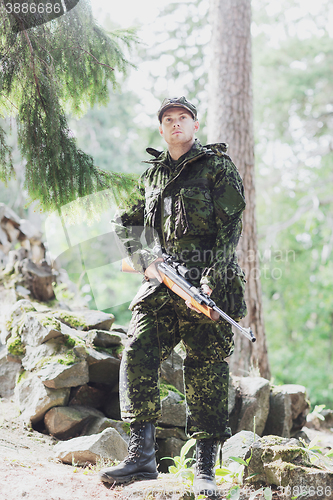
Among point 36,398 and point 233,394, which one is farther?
point 233,394

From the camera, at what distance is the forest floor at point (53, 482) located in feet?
8.20

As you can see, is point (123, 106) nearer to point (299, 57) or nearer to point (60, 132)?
point (299, 57)

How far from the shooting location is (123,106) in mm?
18016

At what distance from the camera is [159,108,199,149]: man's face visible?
119 inches

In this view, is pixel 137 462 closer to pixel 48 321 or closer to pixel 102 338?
pixel 102 338

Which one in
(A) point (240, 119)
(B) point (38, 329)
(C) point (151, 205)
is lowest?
(B) point (38, 329)

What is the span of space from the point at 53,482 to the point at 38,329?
1.93m

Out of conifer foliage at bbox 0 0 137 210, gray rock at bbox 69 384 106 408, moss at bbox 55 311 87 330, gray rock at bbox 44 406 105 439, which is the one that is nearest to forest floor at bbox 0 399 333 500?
gray rock at bbox 44 406 105 439

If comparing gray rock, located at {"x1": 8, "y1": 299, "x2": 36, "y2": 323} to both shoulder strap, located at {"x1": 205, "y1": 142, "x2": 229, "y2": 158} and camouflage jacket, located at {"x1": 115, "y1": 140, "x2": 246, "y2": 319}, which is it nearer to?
camouflage jacket, located at {"x1": 115, "y1": 140, "x2": 246, "y2": 319}

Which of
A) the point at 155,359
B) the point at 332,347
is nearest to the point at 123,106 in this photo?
the point at 332,347

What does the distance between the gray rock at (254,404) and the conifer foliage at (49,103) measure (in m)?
2.68

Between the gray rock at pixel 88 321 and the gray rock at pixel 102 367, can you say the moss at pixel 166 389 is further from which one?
the gray rock at pixel 88 321

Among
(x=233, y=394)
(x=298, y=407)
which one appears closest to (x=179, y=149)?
(x=233, y=394)

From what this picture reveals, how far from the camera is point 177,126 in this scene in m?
3.02
